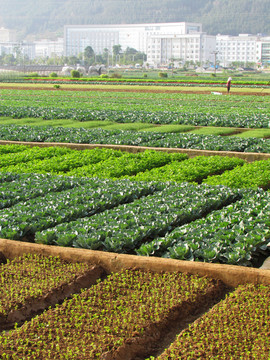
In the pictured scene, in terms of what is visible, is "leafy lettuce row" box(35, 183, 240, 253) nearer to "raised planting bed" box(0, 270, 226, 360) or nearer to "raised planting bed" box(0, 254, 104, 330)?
"raised planting bed" box(0, 254, 104, 330)

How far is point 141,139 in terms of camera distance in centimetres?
1642

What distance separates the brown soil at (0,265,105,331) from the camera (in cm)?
542

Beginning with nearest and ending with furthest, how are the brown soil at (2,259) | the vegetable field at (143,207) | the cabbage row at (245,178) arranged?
the brown soil at (2,259) → the vegetable field at (143,207) → the cabbage row at (245,178)

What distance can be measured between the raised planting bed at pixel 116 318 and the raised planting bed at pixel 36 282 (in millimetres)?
239

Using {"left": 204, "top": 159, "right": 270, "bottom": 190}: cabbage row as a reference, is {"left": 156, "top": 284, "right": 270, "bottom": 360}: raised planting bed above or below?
below

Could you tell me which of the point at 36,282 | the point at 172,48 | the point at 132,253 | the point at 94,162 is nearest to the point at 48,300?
the point at 36,282

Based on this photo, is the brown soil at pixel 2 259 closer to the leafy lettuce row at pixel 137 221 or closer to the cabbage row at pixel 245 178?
the leafy lettuce row at pixel 137 221

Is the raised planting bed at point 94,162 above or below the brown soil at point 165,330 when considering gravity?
above

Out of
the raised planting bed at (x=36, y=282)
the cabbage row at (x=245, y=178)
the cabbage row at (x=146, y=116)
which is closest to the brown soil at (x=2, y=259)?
the raised planting bed at (x=36, y=282)

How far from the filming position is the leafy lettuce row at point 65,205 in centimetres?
782

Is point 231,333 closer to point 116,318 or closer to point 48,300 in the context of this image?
point 116,318

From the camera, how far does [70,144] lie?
15.7 m

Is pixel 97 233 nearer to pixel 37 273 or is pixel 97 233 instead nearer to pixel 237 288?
pixel 37 273

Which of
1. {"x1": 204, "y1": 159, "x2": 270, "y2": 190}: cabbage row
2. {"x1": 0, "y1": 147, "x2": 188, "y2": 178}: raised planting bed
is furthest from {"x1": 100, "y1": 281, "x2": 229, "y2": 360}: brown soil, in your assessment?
{"x1": 0, "y1": 147, "x2": 188, "y2": 178}: raised planting bed
